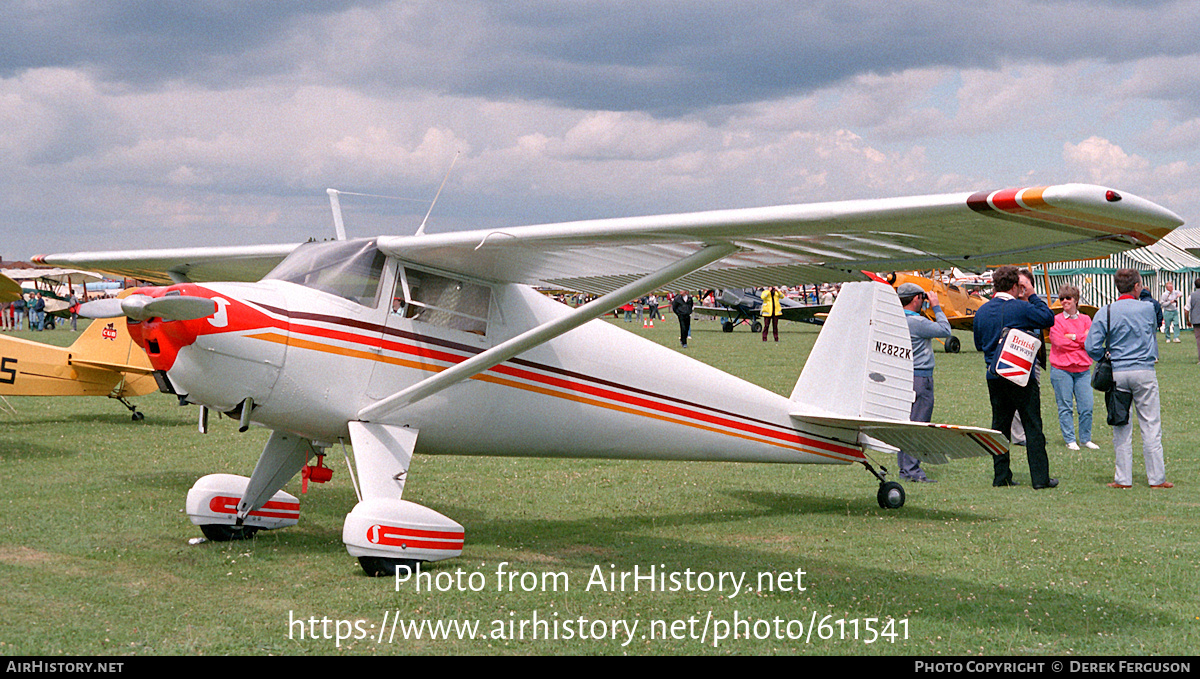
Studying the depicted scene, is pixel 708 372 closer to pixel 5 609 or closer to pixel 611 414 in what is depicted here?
pixel 611 414

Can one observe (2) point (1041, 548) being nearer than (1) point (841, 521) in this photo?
Yes

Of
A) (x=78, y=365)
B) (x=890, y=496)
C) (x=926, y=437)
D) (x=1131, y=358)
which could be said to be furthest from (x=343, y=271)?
(x=78, y=365)

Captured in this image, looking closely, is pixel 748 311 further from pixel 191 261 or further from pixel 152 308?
pixel 152 308

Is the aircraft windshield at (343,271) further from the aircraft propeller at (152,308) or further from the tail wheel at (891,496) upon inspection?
the tail wheel at (891,496)

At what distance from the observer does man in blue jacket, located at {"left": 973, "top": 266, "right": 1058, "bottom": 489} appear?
9.36 m

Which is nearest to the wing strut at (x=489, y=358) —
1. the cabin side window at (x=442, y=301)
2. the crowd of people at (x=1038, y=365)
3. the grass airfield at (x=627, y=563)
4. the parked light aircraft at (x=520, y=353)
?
the parked light aircraft at (x=520, y=353)

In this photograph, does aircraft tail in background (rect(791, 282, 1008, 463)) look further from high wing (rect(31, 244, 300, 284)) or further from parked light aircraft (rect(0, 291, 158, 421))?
parked light aircraft (rect(0, 291, 158, 421))

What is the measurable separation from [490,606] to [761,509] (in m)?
3.73

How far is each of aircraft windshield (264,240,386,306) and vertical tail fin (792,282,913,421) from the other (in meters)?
3.89

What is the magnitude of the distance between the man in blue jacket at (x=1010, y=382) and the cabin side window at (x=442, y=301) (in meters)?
5.21

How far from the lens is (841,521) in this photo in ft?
26.3

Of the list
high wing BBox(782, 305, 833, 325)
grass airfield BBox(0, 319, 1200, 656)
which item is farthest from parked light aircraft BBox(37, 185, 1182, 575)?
high wing BBox(782, 305, 833, 325)

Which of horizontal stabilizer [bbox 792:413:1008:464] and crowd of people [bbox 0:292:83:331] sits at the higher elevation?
crowd of people [bbox 0:292:83:331]
